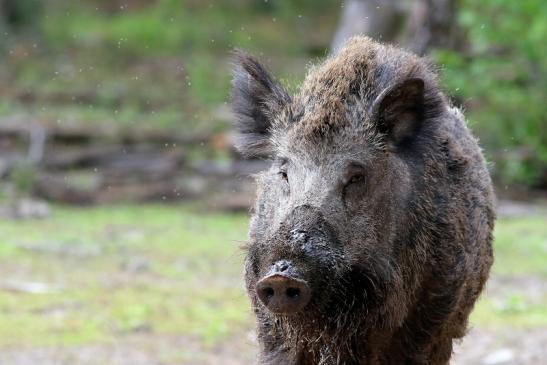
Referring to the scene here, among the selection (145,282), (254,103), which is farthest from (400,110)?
(145,282)

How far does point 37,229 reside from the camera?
14391mm

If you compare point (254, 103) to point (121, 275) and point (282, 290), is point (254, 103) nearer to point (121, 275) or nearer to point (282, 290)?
point (282, 290)

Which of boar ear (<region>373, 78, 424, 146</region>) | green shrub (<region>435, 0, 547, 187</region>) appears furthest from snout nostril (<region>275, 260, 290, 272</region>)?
green shrub (<region>435, 0, 547, 187</region>)

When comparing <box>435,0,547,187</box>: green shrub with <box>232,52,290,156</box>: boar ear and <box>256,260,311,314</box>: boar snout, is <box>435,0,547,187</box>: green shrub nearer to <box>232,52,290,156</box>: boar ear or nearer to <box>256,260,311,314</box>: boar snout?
<box>232,52,290,156</box>: boar ear

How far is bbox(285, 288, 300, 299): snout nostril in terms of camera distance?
16.1 ft

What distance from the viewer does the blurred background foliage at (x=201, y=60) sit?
16.2m

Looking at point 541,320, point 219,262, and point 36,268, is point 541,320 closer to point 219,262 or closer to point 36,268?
point 219,262

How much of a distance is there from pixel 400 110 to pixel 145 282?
6460 millimetres

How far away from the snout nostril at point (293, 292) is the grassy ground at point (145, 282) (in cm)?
299

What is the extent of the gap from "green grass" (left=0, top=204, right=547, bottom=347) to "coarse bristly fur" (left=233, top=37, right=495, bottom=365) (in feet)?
12.2

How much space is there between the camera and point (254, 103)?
20.9 ft

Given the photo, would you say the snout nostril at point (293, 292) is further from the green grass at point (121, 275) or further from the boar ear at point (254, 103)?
the green grass at point (121, 275)

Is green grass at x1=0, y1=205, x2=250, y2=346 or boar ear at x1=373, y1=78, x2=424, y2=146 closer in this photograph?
boar ear at x1=373, y1=78, x2=424, y2=146

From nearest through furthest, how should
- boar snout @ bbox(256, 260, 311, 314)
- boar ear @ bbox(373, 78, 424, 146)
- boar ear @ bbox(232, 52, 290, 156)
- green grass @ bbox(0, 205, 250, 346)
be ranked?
boar snout @ bbox(256, 260, 311, 314), boar ear @ bbox(373, 78, 424, 146), boar ear @ bbox(232, 52, 290, 156), green grass @ bbox(0, 205, 250, 346)
